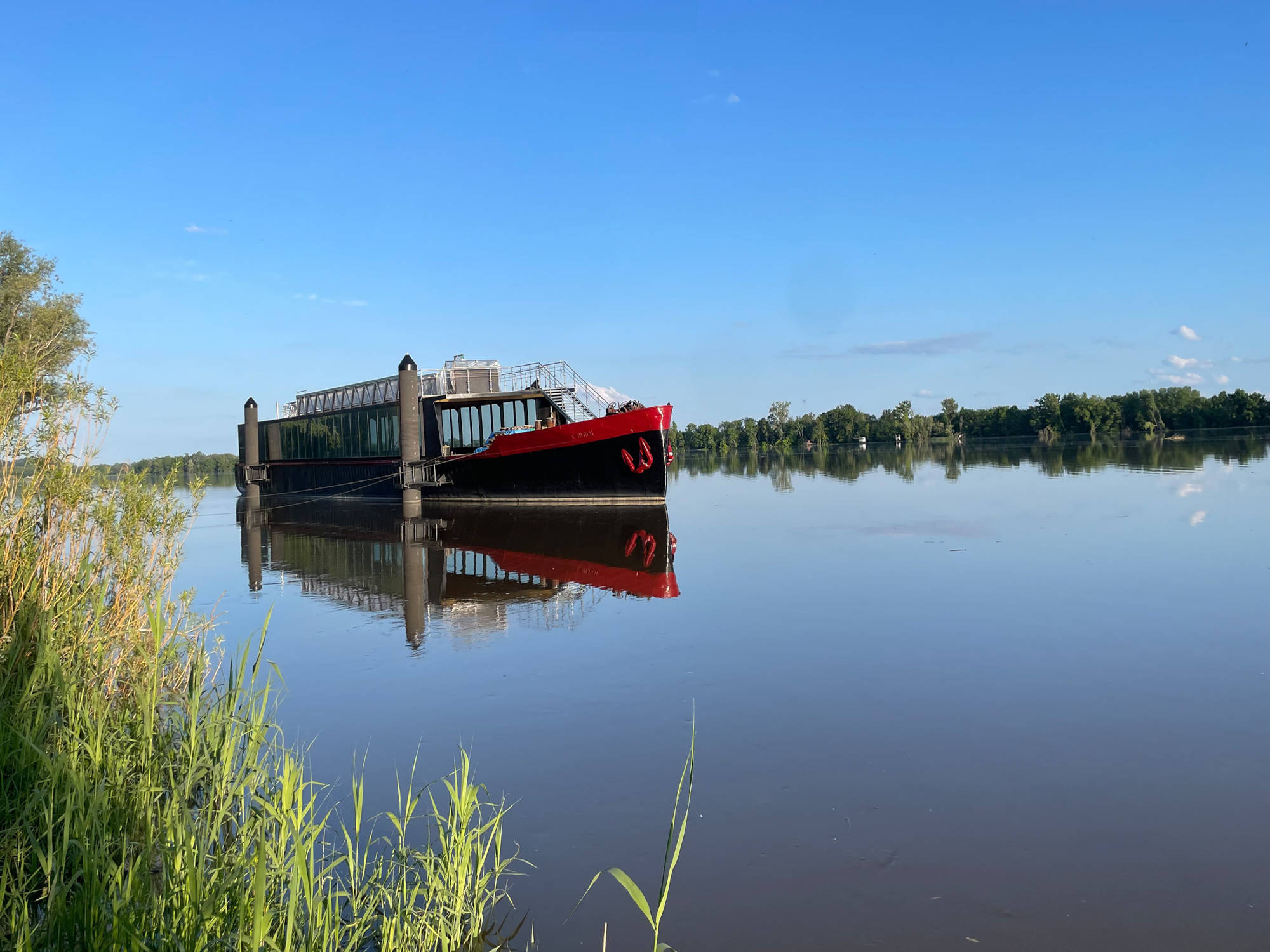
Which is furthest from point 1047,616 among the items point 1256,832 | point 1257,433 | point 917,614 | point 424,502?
point 1257,433

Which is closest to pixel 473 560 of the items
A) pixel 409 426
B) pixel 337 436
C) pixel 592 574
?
pixel 592 574

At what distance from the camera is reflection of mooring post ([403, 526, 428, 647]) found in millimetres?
9336

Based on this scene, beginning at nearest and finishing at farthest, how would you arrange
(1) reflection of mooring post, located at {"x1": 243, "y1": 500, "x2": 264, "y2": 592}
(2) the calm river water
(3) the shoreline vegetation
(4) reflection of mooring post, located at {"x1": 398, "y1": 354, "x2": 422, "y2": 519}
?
(3) the shoreline vegetation → (2) the calm river water → (1) reflection of mooring post, located at {"x1": 243, "y1": 500, "x2": 264, "y2": 592} → (4) reflection of mooring post, located at {"x1": 398, "y1": 354, "x2": 422, "y2": 519}

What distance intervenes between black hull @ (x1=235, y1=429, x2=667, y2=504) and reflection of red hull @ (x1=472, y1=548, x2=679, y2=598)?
31.0 ft

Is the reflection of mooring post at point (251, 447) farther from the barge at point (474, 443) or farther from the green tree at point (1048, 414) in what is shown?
the green tree at point (1048, 414)

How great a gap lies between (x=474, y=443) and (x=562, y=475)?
580 cm

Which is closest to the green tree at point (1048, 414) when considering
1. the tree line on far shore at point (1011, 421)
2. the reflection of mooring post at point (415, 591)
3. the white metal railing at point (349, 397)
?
the tree line on far shore at point (1011, 421)

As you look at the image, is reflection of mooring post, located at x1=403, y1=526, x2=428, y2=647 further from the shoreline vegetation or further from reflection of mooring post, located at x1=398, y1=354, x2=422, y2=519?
reflection of mooring post, located at x1=398, y1=354, x2=422, y2=519

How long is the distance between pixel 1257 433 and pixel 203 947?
107 metres

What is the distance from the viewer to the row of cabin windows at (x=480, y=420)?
29000 millimetres

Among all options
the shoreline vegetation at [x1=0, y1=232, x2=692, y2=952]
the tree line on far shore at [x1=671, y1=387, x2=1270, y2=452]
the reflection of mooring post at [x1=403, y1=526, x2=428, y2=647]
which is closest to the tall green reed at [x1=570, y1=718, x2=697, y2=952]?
the shoreline vegetation at [x1=0, y1=232, x2=692, y2=952]

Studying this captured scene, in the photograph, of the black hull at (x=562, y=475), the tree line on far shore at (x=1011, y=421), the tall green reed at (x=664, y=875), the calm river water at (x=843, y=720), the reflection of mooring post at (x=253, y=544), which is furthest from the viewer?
the tree line on far shore at (x=1011, y=421)

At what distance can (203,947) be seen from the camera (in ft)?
8.64

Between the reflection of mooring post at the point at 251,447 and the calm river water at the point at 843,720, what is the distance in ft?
100
